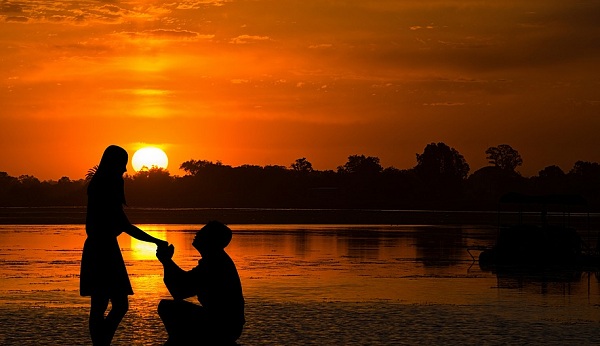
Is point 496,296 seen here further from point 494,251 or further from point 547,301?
point 494,251

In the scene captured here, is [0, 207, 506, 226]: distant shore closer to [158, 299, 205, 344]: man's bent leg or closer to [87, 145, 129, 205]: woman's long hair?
[87, 145, 129, 205]: woman's long hair

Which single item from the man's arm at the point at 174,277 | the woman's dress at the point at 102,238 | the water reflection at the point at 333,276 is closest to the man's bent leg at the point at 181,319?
the man's arm at the point at 174,277

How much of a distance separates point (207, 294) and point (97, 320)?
1.79m

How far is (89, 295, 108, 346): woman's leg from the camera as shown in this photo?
9.30 meters

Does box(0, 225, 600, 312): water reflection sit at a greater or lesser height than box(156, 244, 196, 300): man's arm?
lesser

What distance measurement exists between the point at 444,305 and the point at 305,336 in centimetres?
485

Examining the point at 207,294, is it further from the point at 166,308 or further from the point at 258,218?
the point at 258,218

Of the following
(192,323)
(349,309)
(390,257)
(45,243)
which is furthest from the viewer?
(45,243)

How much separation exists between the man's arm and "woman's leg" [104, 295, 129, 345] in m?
1.55

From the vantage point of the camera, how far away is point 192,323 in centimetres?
812

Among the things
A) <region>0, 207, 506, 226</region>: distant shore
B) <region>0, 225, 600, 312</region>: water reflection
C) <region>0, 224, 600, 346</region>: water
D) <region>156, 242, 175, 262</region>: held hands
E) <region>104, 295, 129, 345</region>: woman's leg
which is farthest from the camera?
<region>0, 207, 506, 226</region>: distant shore

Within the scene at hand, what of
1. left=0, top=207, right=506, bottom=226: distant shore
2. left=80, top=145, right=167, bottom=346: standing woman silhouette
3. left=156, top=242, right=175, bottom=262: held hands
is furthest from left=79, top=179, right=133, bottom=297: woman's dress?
left=0, top=207, right=506, bottom=226: distant shore

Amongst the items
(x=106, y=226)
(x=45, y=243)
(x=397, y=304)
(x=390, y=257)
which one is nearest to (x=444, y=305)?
(x=397, y=304)

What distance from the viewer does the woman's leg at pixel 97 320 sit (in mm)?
9305
